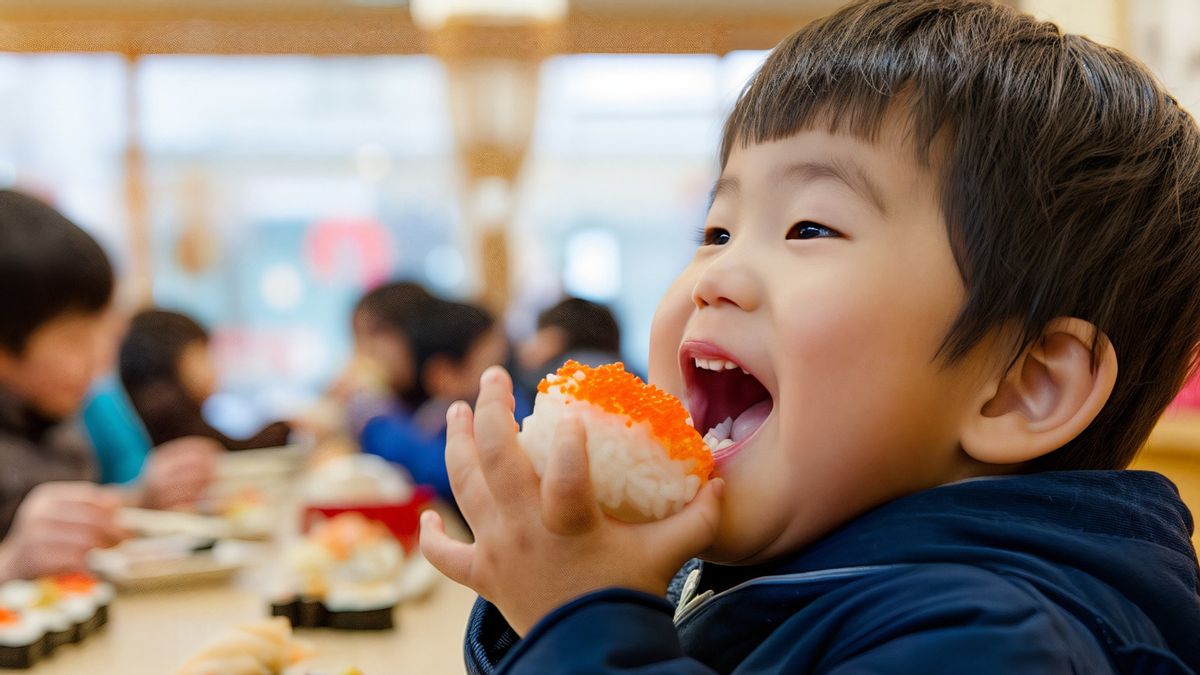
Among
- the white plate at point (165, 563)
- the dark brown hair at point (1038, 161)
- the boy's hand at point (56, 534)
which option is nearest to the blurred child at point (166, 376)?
the white plate at point (165, 563)

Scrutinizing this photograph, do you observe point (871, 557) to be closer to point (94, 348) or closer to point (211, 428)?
point (94, 348)

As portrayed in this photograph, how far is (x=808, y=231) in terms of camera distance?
3.00 feet

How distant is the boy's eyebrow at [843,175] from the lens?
88 centimetres

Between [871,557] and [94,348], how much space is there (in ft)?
7.92

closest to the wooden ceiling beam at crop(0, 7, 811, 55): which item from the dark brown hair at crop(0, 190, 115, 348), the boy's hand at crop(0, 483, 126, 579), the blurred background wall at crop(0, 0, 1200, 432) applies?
the blurred background wall at crop(0, 0, 1200, 432)

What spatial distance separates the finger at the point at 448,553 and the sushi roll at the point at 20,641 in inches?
39.3

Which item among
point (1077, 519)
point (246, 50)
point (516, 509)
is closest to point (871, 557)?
point (1077, 519)

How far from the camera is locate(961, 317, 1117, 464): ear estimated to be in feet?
2.91

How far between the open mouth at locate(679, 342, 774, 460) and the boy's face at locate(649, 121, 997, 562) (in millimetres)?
55

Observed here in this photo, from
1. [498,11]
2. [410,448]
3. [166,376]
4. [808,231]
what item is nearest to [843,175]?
[808,231]

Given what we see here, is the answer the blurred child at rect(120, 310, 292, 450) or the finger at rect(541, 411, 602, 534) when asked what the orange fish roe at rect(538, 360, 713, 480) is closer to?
the finger at rect(541, 411, 602, 534)

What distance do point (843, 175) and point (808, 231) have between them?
0.18ft

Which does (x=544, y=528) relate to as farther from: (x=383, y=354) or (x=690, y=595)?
(x=383, y=354)

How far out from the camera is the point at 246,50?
7.70 meters
